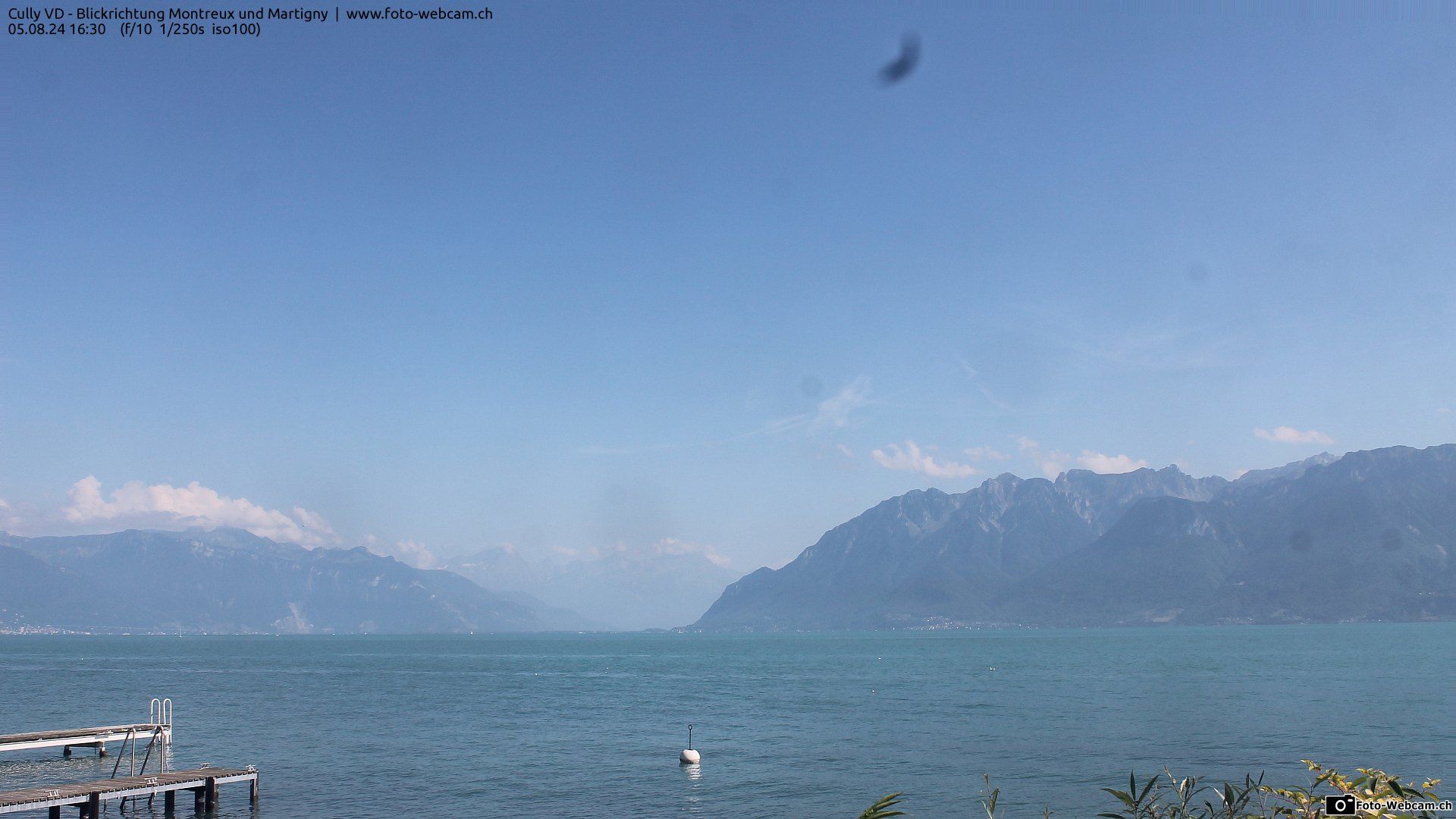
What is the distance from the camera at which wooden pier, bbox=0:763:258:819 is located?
38969mm

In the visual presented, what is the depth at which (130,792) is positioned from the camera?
42250mm

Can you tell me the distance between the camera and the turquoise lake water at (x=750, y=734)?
155 ft

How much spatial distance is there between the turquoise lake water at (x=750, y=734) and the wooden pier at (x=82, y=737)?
4.47 ft

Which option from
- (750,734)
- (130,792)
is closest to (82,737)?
(130,792)

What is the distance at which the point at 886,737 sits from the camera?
68.2 meters

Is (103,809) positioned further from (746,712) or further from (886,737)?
(746,712)

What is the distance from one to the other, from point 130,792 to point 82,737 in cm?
2411

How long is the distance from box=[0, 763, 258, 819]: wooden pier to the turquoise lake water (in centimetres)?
123
